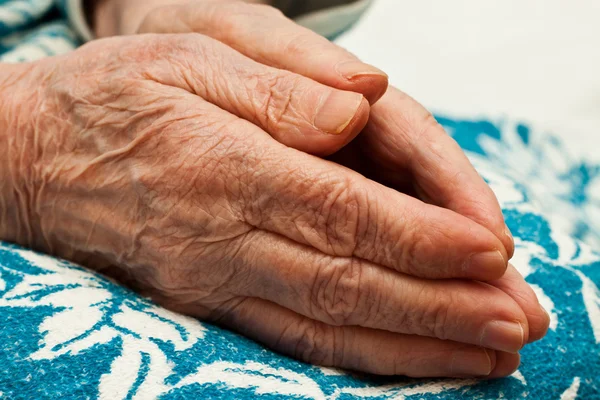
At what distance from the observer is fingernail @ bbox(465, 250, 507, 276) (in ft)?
1.74

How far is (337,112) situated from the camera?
1.89ft

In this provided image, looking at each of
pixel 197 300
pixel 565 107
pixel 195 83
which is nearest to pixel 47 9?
pixel 195 83

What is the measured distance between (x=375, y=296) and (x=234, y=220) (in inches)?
6.0

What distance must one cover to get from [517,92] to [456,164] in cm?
74

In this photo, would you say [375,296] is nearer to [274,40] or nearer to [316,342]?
[316,342]

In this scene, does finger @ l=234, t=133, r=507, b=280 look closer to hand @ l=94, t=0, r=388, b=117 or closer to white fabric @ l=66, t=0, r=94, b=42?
hand @ l=94, t=0, r=388, b=117

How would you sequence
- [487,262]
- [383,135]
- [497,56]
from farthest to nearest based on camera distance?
[497,56] → [383,135] → [487,262]

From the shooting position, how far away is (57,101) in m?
0.67

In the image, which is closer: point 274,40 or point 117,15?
point 274,40

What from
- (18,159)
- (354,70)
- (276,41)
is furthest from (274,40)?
(18,159)

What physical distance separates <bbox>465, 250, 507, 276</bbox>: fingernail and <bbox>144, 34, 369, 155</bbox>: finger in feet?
0.55

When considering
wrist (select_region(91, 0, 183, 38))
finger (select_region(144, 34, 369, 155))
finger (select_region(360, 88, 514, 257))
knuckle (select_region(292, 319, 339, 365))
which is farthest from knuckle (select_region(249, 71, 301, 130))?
wrist (select_region(91, 0, 183, 38))

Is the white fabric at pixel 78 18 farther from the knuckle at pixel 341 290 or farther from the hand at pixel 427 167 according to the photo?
the knuckle at pixel 341 290

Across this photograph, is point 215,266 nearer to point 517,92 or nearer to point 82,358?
point 82,358
